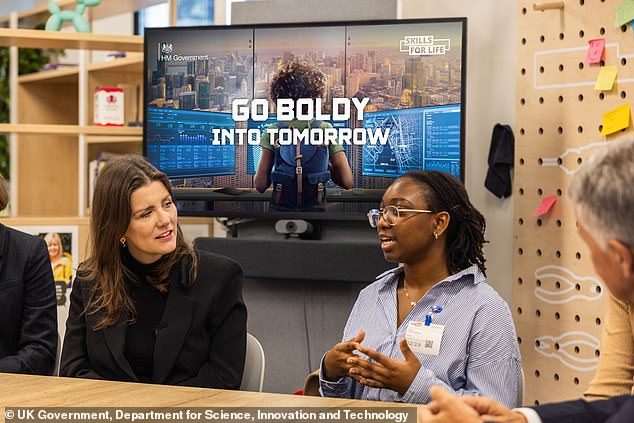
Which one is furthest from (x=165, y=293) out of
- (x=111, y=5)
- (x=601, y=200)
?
(x=111, y=5)

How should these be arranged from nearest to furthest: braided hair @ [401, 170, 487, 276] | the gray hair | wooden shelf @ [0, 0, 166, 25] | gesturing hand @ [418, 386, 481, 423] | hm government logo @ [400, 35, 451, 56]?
the gray hair, gesturing hand @ [418, 386, 481, 423], braided hair @ [401, 170, 487, 276], hm government logo @ [400, 35, 451, 56], wooden shelf @ [0, 0, 166, 25]

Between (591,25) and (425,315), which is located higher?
(591,25)

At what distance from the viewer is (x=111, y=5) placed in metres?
4.72

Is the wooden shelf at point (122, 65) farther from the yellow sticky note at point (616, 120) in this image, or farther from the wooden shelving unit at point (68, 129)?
the yellow sticky note at point (616, 120)

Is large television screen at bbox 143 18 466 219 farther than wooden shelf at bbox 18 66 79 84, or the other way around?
wooden shelf at bbox 18 66 79 84

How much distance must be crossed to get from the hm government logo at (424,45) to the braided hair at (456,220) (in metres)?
1.44

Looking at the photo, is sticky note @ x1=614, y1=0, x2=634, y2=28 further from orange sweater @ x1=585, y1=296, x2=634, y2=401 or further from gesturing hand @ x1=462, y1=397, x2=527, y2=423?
gesturing hand @ x1=462, y1=397, x2=527, y2=423

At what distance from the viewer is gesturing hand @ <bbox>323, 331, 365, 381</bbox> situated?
7.30ft

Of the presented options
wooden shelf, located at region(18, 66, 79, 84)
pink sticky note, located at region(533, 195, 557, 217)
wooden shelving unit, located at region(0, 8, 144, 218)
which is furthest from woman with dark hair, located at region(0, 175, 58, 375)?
wooden shelf, located at region(18, 66, 79, 84)

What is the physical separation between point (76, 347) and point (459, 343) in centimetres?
108

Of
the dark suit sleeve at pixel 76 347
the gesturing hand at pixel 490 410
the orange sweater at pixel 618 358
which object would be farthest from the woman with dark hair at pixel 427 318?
the dark suit sleeve at pixel 76 347

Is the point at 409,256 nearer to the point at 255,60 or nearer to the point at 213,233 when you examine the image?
the point at 255,60

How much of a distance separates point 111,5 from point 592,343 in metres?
2.98
